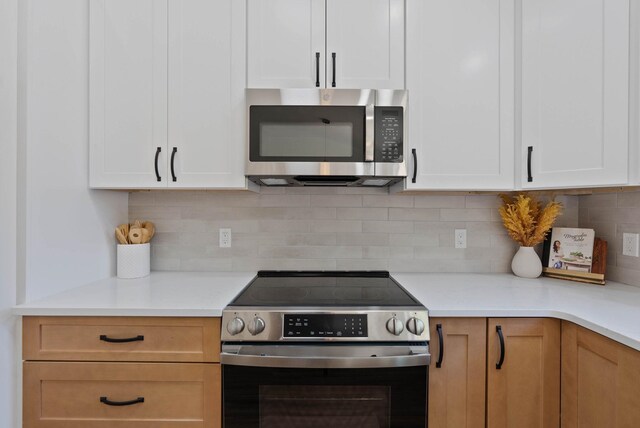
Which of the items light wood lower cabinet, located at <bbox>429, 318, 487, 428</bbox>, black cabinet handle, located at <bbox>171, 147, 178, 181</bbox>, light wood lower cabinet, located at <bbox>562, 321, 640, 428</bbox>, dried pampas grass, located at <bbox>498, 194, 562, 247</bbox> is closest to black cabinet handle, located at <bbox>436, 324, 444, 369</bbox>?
light wood lower cabinet, located at <bbox>429, 318, 487, 428</bbox>

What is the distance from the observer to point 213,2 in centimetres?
160

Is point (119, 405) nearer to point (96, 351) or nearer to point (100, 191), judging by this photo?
point (96, 351)

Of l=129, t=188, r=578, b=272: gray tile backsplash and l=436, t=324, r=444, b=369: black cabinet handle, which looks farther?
l=129, t=188, r=578, b=272: gray tile backsplash

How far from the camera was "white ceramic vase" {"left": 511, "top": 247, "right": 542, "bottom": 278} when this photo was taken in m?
1.80

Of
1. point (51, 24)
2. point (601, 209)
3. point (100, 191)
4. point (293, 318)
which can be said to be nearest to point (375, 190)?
point (293, 318)

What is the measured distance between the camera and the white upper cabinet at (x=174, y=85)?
5.24ft

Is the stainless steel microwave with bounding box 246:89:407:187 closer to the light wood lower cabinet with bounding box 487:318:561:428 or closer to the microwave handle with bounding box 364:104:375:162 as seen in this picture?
the microwave handle with bounding box 364:104:375:162

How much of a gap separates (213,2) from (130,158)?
0.82 m

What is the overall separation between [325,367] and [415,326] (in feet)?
1.16

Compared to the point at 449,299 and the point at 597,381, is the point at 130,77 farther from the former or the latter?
the point at 597,381

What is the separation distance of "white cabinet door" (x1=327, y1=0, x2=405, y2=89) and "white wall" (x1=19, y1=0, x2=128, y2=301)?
1147 mm

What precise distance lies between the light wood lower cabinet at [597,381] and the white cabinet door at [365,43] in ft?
4.08

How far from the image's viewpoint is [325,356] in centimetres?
121

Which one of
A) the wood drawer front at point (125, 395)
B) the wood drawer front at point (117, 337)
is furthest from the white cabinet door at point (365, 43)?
the wood drawer front at point (125, 395)
